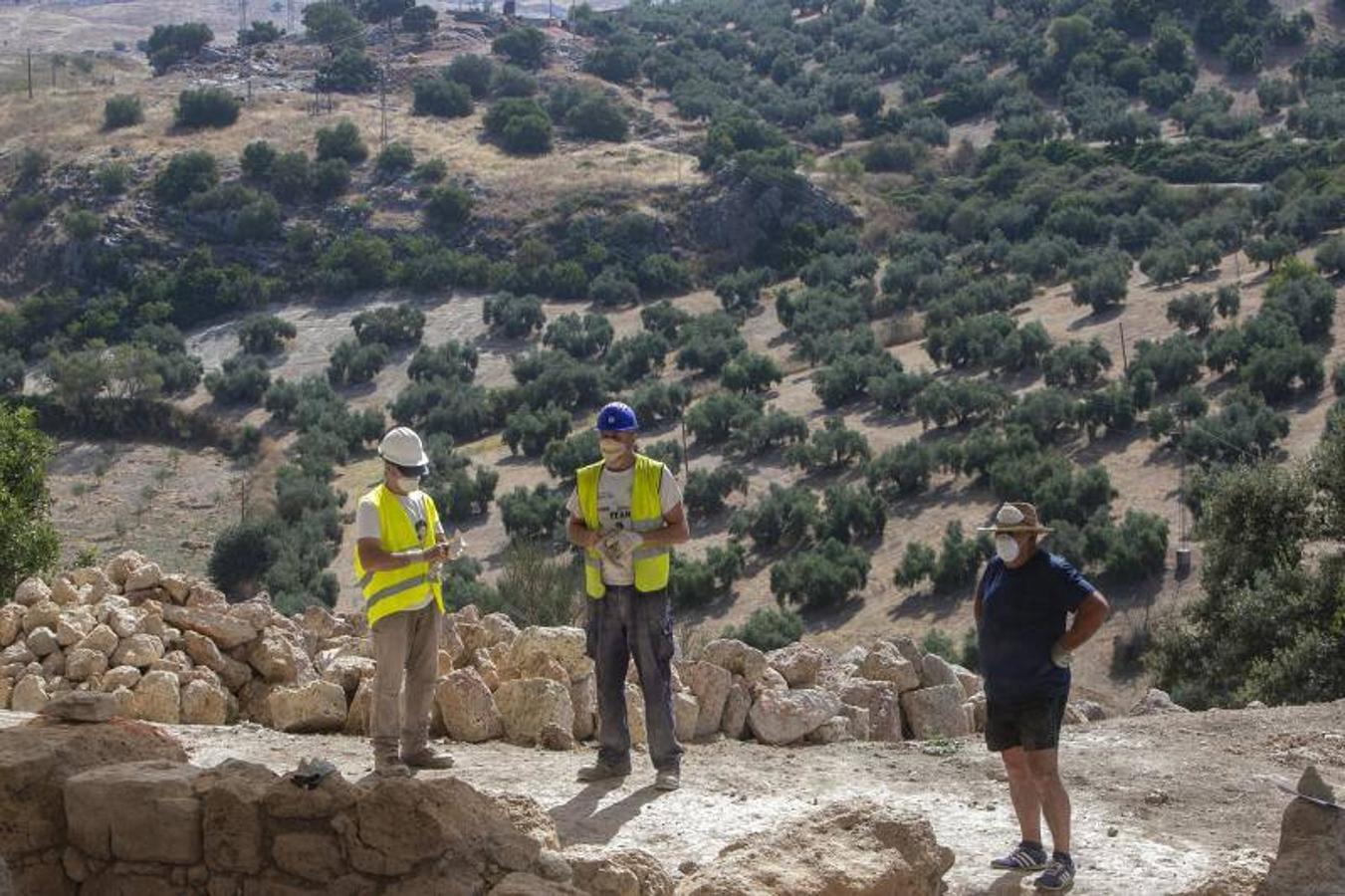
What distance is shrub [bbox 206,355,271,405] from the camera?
51938 mm

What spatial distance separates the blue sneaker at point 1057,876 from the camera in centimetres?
725

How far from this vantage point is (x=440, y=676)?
1034cm

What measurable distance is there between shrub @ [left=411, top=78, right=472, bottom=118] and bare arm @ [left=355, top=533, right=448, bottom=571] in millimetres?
70921

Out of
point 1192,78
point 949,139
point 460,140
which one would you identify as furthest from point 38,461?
point 1192,78

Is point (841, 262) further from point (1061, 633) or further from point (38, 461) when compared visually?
point (1061, 633)

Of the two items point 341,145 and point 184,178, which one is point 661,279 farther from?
point 184,178

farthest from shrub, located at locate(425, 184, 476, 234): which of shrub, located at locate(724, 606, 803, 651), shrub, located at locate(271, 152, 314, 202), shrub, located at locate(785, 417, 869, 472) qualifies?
shrub, located at locate(724, 606, 803, 651)

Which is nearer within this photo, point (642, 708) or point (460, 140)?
point (642, 708)

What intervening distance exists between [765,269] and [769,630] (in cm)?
3505

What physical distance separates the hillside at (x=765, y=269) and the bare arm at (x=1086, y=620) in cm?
1317

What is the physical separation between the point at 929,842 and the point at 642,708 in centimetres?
317

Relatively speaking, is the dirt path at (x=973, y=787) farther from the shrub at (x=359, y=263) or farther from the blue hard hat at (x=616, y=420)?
the shrub at (x=359, y=263)

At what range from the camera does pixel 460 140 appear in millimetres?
74500

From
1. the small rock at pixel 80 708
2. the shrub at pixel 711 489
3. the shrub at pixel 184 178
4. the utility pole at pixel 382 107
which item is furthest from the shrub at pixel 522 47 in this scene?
the small rock at pixel 80 708
